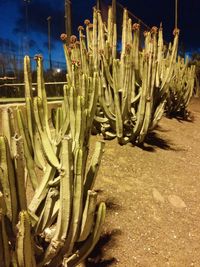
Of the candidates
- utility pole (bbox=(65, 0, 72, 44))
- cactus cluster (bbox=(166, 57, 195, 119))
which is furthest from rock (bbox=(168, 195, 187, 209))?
utility pole (bbox=(65, 0, 72, 44))

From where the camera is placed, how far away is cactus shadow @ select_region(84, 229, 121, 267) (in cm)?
320

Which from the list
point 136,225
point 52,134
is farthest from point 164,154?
point 52,134

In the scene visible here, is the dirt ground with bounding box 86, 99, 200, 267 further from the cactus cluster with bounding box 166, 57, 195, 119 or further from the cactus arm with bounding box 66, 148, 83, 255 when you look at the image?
the cactus cluster with bounding box 166, 57, 195, 119

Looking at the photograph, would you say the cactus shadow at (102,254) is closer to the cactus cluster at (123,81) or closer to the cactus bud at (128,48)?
the cactus cluster at (123,81)

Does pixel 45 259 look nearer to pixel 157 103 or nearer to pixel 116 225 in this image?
pixel 116 225

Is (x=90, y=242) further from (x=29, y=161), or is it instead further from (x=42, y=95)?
(x=42, y=95)

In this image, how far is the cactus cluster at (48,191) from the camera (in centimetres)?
236

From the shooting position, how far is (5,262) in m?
2.32

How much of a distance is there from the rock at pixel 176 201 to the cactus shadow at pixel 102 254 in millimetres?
997

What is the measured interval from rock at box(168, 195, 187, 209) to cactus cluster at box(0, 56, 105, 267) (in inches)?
59.9

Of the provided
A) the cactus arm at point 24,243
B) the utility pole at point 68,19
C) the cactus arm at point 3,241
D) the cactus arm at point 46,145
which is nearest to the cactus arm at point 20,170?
the cactus arm at point 3,241

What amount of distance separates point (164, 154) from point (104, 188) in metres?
1.74

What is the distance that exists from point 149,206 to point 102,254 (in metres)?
1.03

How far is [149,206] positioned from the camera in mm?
4195
